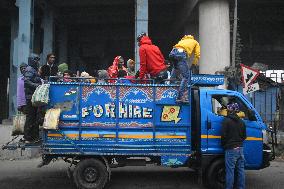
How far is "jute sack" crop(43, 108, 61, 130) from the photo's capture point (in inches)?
311

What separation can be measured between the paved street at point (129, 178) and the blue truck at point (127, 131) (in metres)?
0.84

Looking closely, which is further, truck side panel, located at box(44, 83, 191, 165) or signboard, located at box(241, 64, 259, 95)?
signboard, located at box(241, 64, 259, 95)

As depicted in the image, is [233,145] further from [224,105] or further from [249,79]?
[249,79]

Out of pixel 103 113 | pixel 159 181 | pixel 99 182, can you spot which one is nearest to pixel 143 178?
pixel 159 181

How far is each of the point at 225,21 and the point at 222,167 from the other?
30.8ft

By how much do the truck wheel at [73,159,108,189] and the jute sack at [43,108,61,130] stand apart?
3.27 feet

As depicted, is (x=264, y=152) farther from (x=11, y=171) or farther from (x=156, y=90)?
(x=11, y=171)

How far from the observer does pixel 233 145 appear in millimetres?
7848

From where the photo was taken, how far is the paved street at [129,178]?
8.96 meters

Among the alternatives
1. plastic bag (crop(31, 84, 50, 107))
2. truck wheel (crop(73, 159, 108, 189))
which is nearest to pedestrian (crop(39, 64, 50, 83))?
plastic bag (crop(31, 84, 50, 107))

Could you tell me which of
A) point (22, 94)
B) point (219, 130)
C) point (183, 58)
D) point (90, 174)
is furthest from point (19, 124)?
point (219, 130)

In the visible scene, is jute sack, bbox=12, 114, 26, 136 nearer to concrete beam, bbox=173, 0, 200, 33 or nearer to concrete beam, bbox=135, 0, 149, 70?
concrete beam, bbox=135, 0, 149, 70

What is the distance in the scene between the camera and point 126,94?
8273mm

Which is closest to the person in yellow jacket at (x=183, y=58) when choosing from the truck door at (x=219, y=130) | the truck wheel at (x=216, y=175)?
the truck door at (x=219, y=130)
